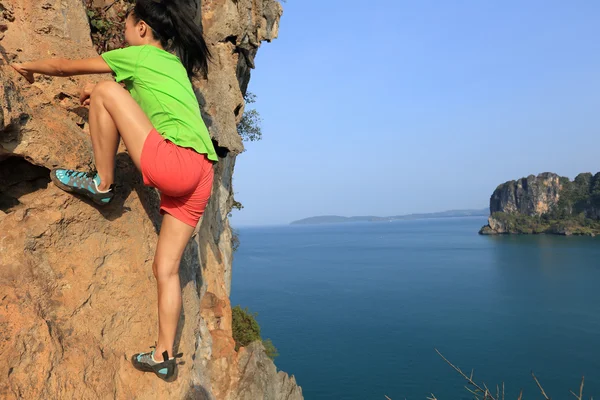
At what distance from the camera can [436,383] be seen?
26.6 metres

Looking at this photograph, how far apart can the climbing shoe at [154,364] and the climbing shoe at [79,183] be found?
1253 millimetres

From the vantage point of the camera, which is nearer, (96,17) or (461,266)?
(96,17)

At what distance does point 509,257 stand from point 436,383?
180 ft

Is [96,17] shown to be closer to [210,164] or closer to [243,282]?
[210,164]

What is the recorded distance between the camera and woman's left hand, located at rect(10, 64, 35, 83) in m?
3.40

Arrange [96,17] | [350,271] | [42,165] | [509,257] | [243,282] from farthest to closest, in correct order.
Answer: [509,257]
[350,271]
[243,282]
[96,17]
[42,165]

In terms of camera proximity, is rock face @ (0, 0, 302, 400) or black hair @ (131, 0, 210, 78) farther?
black hair @ (131, 0, 210, 78)

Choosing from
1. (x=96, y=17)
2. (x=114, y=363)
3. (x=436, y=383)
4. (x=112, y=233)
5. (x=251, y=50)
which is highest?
(x=251, y=50)

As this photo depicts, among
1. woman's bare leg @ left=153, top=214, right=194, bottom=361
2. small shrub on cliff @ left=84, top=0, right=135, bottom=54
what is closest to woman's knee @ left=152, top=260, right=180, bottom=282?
woman's bare leg @ left=153, top=214, right=194, bottom=361

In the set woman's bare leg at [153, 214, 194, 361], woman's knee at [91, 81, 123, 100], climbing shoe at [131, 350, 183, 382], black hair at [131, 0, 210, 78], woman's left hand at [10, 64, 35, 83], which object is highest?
black hair at [131, 0, 210, 78]

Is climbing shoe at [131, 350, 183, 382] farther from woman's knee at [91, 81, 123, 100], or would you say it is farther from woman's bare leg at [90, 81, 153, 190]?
woman's knee at [91, 81, 123, 100]

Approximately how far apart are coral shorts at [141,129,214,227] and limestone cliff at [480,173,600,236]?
121474 mm

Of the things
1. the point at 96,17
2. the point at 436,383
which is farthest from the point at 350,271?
the point at 96,17

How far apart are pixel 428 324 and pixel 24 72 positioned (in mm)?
37351
